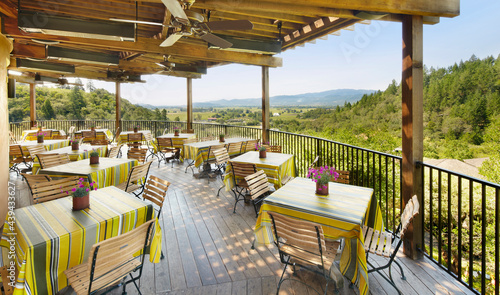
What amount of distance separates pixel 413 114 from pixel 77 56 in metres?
6.50

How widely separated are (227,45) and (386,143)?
25452mm

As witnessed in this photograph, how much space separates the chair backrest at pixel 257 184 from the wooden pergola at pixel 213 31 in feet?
5.20

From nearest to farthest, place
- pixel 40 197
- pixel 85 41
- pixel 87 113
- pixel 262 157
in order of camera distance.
→ pixel 40 197
pixel 262 157
pixel 85 41
pixel 87 113

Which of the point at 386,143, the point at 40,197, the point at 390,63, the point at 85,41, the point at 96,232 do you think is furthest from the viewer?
the point at 390,63

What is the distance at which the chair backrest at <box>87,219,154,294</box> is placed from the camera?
5.34ft

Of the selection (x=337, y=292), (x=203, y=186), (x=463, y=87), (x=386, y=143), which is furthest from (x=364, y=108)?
(x=337, y=292)

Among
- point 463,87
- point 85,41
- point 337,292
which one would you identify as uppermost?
point 463,87

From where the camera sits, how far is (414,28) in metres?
2.87

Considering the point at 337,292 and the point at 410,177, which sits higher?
the point at 410,177

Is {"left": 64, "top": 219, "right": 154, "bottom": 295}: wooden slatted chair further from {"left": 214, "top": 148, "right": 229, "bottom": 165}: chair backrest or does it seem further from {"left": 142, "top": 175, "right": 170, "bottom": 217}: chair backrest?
{"left": 214, "top": 148, "right": 229, "bottom": 165}: chair backrest

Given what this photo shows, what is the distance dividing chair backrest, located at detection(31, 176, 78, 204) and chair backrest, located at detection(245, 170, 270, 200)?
199cm

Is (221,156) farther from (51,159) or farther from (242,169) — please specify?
(51,159)

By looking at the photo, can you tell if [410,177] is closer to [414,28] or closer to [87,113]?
[414,28]

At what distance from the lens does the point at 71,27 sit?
3.95 m
